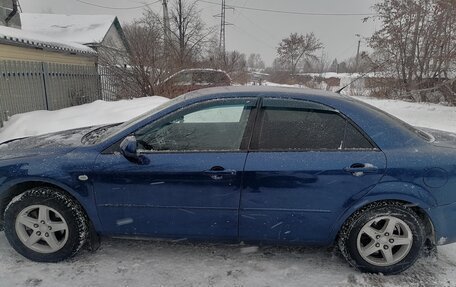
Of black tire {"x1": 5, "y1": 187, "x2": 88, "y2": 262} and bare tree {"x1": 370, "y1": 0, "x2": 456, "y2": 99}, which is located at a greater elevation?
bare tree {"x1": 370, "y1": 0, "x2": 456, "y2": 99}

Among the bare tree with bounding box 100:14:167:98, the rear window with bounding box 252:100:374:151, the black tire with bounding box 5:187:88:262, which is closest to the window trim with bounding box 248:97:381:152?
the rear window with bounding box 252:100:374:151

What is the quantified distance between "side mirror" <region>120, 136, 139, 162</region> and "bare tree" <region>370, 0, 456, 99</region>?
1358cm

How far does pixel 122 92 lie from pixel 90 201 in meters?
10.6

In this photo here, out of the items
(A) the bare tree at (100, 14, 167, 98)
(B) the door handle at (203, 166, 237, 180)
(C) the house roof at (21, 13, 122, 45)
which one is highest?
(C) the house roof at (21, 13, 122, 45)

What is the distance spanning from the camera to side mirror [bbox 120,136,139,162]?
8.11 feet

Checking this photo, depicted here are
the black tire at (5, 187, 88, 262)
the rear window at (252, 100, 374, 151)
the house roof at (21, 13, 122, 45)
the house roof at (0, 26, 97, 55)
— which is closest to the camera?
the rear window at (252, 100, 374, 151)

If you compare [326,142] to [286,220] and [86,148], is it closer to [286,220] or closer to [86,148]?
[286,220]

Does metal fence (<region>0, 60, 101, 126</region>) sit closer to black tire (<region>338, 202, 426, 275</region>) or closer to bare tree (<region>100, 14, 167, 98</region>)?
bare tree (<region>100, 14, 167, 98</region>)

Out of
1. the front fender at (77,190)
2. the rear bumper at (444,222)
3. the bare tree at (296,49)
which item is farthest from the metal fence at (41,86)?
the bare tree at (296,49)

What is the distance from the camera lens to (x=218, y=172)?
2473 mm

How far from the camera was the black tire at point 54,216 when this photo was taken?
2639 mm

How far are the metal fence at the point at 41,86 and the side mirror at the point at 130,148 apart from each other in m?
5.81

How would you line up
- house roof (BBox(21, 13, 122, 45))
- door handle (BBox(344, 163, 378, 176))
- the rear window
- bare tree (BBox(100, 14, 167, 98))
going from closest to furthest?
door handle (BBox(344, 163, 378, 176)) < the rear window < bare tree (BBox(100, 14, 167, 98)) < house roof (BBox(21, 13, 122, 45))

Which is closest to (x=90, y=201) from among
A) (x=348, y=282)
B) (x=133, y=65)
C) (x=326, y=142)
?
(x=326, y=142)
